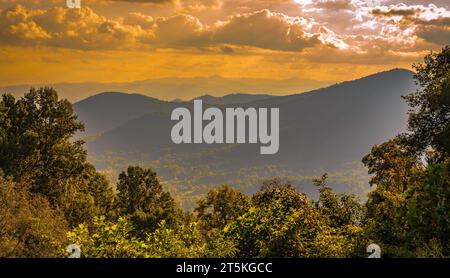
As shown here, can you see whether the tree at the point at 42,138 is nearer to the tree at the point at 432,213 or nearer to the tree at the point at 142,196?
the tree at the point at 142,196

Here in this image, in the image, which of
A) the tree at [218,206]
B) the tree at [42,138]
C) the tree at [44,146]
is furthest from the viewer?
the tree at [218,206]

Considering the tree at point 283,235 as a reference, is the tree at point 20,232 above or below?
below

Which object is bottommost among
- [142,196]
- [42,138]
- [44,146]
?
[142,196]

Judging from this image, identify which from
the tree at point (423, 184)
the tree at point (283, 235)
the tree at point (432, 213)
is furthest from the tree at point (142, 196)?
the tree at point (432, 213)

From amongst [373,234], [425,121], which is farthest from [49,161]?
[373,234]

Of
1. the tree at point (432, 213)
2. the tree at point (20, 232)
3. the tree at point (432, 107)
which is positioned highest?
the tree at point (432, 107)

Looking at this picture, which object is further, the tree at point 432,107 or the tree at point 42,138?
the tree at point 42,138

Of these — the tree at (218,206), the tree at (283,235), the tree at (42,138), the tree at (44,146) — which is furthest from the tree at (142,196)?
the tree at (283,235)

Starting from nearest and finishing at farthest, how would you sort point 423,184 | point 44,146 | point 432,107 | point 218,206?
point 423,184, point 432,107, point 44,146, point 218,206

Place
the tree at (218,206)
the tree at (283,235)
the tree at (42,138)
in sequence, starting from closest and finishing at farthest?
the tree at (283,235) → the tree at (42,138) → the tree at (218,206)

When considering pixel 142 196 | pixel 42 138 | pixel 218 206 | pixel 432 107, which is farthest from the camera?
pixel 218 206

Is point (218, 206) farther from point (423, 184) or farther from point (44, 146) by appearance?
point (423, 184)

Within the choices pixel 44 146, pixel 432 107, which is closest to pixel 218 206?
pixel 44 146
